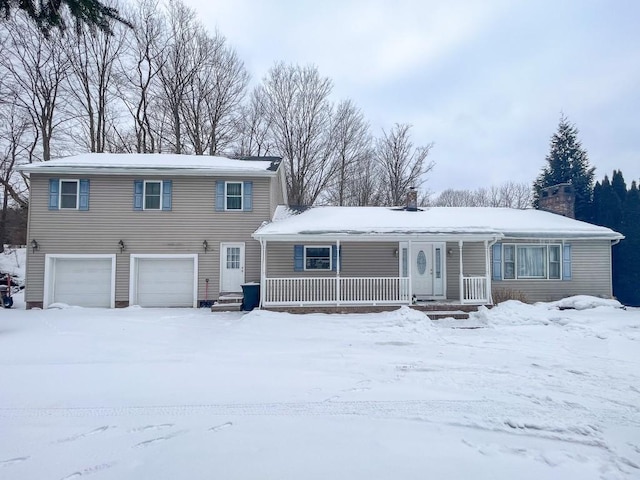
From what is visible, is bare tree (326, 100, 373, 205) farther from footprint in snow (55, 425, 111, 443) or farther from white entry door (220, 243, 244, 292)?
footprint in snow (55, 425, 111, 443)

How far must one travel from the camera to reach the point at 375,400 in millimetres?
4371

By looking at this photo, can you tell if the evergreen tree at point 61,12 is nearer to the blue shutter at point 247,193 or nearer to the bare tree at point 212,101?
the blue shutter at point 247,193

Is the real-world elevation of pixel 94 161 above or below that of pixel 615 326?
above

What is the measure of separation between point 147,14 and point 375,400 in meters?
26.8

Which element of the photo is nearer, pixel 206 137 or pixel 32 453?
pixel 32 453

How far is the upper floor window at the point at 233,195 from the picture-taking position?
527 inches

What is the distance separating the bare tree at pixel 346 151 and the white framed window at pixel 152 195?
13062mm

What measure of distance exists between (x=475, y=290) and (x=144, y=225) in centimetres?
1160

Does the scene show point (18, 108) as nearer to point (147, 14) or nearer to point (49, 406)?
point (147, 14)

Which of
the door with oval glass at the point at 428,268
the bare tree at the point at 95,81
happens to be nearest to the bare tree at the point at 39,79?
the bare tree at the point at 95,81

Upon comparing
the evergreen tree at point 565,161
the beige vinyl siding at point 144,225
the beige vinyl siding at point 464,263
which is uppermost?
the evergreen tree at point 565,161

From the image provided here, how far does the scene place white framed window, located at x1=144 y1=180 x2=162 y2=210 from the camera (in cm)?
1322

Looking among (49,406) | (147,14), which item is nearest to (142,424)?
(49,406)

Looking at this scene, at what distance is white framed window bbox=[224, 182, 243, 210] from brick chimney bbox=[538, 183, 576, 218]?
13609mm
